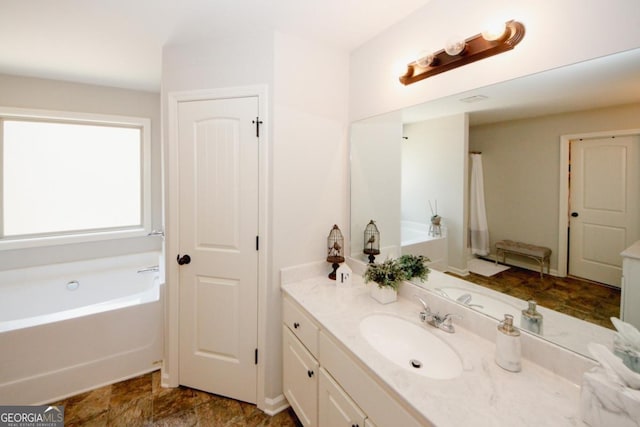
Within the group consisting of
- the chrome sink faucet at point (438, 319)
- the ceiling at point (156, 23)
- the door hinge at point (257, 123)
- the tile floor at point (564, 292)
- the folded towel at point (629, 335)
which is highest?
the ceiling at point (156, 23)

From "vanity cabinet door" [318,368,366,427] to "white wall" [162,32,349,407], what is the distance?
0.58m

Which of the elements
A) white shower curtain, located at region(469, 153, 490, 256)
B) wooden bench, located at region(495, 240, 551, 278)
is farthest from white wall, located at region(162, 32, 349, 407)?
wooden bench, located at region(495, 240, 551, 278)

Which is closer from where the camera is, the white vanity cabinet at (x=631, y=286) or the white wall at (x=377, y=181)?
the white vanity cabinet at (x=631, y=286)

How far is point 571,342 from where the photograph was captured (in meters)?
0.99

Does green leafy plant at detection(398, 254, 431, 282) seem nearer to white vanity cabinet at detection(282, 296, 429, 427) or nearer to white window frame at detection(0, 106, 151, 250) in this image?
white vanity cabinet at detection(282, 296, 429, 427)

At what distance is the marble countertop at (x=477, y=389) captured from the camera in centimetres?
80

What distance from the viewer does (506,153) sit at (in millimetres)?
1247

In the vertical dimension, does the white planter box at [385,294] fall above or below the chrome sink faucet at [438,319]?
above

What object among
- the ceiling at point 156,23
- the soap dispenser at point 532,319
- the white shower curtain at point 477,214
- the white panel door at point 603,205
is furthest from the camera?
the ceiling at point 156,23

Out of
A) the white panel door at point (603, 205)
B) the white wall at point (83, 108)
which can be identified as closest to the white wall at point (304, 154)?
the white panel door at point (603, 205)

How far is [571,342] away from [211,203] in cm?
191

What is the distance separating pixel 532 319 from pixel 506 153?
70 cm

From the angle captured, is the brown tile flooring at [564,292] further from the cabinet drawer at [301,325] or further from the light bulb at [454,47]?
the light bulb at [454,47]

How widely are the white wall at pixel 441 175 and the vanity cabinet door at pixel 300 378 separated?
93 centimetres
